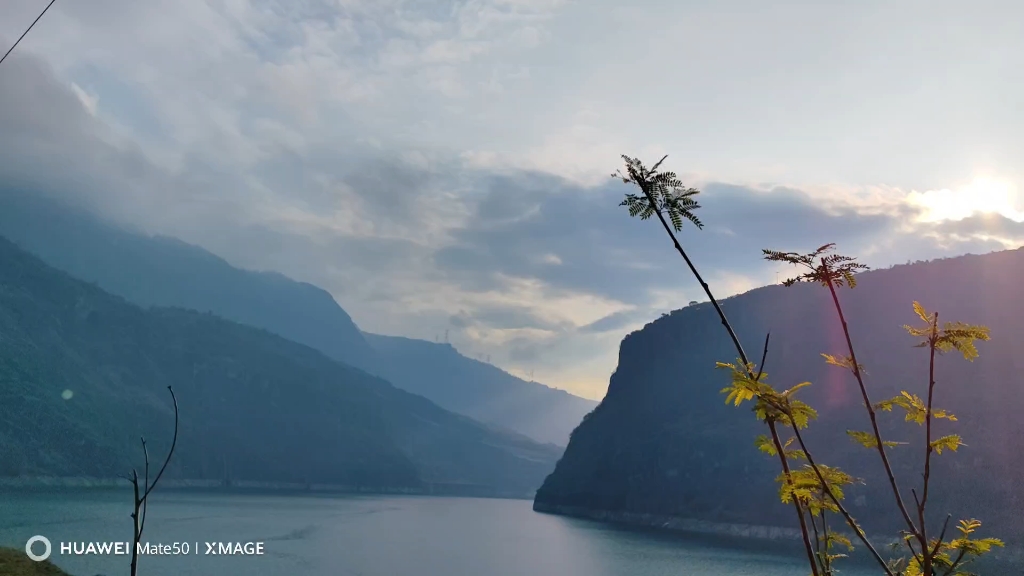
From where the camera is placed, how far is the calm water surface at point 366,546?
86188 mm

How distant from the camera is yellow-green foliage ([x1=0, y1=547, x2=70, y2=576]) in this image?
43.0 meters

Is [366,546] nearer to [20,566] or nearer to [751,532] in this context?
[20,566]

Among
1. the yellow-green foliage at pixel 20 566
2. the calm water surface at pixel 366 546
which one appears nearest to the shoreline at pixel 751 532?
the calm water surface at pixel 366 546

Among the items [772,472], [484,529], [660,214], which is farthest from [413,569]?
[772,472]

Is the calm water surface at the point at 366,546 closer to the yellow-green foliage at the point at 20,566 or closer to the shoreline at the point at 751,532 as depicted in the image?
the shoreline at the point at 751,532

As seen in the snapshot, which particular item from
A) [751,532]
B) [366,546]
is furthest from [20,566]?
[751,532]

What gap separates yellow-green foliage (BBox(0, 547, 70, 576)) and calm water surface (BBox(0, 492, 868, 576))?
734 inches

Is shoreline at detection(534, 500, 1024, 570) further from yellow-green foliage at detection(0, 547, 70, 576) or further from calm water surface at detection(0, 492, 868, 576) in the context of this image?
yellow-green foliage at detection(0, 547, 70, 576)

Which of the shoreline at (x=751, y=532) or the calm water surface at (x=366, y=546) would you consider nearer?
the calm water surface at (x=366, y=546)

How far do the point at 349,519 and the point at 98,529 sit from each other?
230ft

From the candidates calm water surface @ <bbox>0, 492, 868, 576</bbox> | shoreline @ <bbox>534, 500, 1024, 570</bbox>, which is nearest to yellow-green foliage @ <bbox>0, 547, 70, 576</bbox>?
calm water surface @ <bbox>0, 492, 868, 576</bbox>

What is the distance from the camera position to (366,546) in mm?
113625

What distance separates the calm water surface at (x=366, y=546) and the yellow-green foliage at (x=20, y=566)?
18.6 meters

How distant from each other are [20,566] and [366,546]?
72528 millimetres
